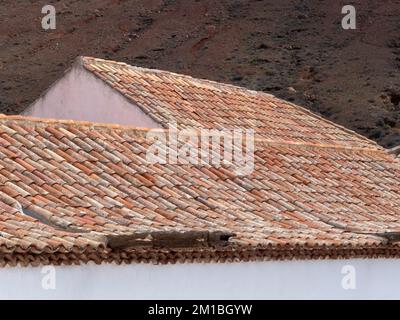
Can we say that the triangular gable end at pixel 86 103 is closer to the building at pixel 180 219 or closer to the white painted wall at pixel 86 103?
the white painted wall at pixel 86 103

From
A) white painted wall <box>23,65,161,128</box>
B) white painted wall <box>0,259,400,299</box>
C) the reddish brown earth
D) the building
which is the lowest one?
white painted wall <box>0,259,400,299</box>

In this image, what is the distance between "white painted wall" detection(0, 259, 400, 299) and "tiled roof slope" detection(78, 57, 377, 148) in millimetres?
5107

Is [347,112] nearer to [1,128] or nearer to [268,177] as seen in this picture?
[268,177]

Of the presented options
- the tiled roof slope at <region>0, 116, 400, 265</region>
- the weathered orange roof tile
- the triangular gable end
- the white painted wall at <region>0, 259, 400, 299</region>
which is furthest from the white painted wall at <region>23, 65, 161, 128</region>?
the white painted wall at <region>0, 259, 400, 299</region>

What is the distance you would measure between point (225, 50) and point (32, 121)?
2832 centimetres

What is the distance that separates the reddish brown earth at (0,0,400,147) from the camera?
1405 inches

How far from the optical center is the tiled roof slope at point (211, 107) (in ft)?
55.2

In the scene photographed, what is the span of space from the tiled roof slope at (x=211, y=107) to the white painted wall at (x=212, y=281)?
5107 mm

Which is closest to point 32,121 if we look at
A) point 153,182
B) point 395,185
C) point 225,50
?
point 153,182

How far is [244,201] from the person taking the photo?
12.0 m

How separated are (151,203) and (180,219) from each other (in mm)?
508

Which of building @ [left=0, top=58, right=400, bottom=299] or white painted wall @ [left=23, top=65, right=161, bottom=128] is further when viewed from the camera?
white painted wall @ [left=23, top=65, right=161, bottom=128]

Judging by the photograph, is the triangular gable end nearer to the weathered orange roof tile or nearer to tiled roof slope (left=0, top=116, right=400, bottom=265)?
the weathered orange roof tile

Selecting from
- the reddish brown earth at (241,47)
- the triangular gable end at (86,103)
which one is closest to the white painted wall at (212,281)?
the triangular gable end at (86,103)
